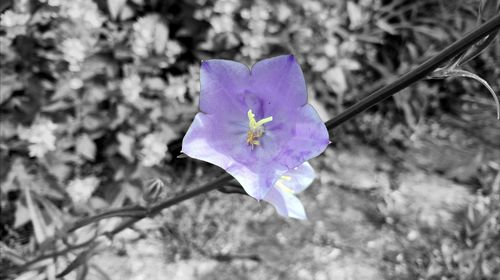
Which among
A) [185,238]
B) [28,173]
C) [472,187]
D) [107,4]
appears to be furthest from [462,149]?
[28,173]

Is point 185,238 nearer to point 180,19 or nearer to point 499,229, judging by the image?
point 180,19

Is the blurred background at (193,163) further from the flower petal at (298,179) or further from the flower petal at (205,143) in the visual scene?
the flower petal at (205,143)

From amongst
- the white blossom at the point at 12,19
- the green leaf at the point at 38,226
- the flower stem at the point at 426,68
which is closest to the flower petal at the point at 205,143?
the flower stem at the point at 426,68

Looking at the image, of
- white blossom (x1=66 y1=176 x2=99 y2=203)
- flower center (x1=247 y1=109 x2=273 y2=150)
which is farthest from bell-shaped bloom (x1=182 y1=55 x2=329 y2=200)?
white blossom (x1=66 y1=176 x2=99 y2=203)

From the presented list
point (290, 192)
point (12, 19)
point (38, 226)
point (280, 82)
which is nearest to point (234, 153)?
point (280, 82)

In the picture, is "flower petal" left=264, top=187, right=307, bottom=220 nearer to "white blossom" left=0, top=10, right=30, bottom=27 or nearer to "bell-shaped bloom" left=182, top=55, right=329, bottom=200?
"bell-shaped bloom" left=182, top=55, right=329, bottom=200

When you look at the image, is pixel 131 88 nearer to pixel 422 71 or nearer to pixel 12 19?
pixel 12 19
